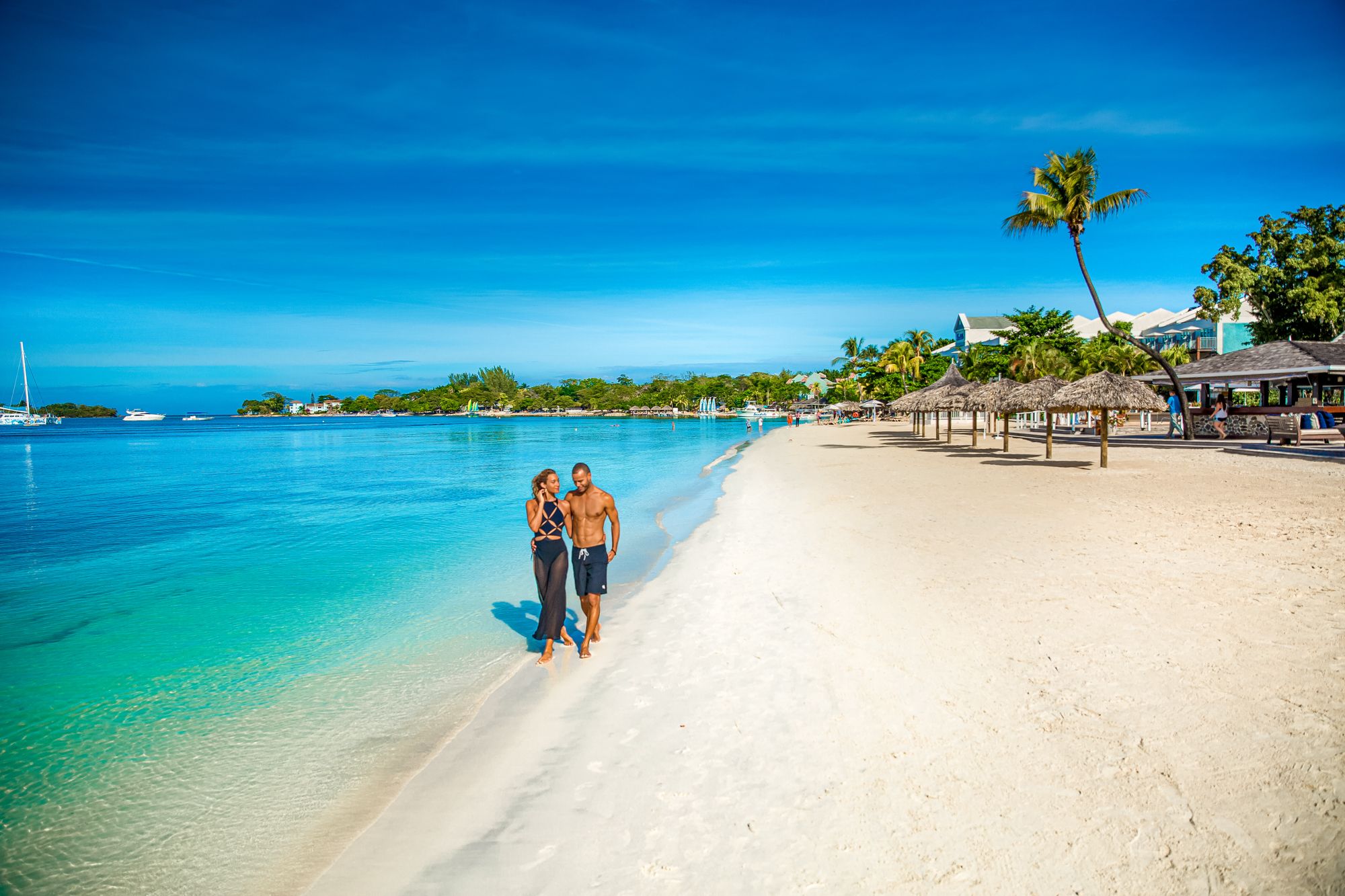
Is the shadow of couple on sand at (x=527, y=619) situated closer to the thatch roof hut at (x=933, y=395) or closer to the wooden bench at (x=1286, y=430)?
the wooden bench at (x=1286, y=430)

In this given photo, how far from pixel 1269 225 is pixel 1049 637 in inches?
1429

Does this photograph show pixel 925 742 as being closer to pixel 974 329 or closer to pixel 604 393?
pixel 974 329

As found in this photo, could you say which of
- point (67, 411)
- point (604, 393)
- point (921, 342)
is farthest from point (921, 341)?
point (67, 411)

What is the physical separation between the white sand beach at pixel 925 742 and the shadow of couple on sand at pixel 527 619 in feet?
1.71

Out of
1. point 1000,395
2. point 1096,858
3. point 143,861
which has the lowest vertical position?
point 143,861

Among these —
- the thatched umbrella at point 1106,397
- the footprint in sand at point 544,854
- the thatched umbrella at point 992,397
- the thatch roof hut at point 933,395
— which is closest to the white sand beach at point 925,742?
the footprint in sand at point 544,854

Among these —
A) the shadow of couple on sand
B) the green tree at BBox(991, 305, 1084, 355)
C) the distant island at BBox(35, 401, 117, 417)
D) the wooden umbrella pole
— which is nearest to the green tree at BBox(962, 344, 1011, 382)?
the green tree at BBox(991, 305, 1084, 355)

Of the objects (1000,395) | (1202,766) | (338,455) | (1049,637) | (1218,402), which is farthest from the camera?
(338,455)

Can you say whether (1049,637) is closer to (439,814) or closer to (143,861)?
(439,814)

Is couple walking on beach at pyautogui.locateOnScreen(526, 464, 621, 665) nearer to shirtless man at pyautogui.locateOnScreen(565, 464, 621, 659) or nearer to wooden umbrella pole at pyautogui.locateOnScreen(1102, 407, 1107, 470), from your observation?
shirtless man at pyautogui.locateOnScreen(565, 464, 621, 659)

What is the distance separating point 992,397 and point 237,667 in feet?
70.4

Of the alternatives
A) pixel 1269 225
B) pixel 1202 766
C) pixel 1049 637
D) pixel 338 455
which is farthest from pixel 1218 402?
pixel 338 455

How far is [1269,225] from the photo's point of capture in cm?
3053

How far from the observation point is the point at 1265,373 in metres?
21.9
